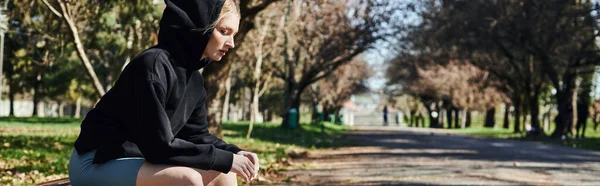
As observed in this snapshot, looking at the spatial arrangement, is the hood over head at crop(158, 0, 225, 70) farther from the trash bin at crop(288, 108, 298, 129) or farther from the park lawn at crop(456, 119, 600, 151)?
the trash bin at crop(288, 108, 298, 129)

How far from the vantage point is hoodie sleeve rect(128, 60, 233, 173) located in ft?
9.20

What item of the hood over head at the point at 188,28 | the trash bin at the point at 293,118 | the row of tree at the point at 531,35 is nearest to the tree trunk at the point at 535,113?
the row of tree at the point at 531,35

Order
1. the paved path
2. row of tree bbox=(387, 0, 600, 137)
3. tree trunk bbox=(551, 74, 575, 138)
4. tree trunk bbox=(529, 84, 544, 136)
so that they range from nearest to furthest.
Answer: the paved path, row of tree bbox=(387, 0, 600, 137), tree trunk bbox=(551, 74, 575, 138), tree trunk bbox=(529, 84, 544, 136)

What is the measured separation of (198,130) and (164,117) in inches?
21.2

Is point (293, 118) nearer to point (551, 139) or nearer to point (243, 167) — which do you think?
point (551, 139)

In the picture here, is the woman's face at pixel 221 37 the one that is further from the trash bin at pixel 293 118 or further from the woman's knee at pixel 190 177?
the trash bin at pixel 293 118

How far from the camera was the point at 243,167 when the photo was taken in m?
3.06

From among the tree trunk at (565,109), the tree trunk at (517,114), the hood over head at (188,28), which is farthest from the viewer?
the tree trunk at (517,114)

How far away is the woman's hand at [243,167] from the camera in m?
3.02

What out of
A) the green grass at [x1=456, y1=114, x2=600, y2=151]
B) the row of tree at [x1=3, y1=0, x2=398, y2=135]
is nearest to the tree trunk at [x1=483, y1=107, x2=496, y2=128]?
the row of tree at [x1=3, y1=0, x2=398, y2=135]

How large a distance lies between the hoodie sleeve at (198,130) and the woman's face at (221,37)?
0.26 metres

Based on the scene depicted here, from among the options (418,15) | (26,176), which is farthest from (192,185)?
(418,15)

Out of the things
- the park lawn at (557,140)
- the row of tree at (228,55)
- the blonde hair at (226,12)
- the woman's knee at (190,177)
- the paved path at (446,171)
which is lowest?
the paved path at (446,171)

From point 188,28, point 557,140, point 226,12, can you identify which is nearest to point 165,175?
point 188,28
